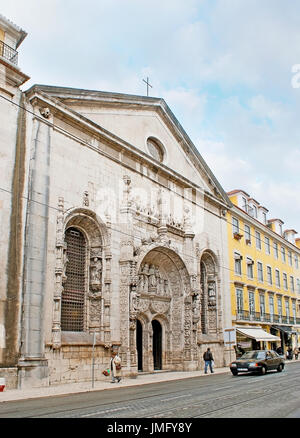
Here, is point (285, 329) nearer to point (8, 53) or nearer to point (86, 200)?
point (86, 200)

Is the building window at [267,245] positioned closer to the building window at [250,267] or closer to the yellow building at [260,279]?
the yellow building at [260,279]

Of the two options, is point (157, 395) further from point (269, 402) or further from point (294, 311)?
point (294, 311)

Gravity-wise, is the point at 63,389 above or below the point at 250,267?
below

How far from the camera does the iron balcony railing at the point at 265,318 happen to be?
3312 cm

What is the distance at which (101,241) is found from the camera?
2070 cm

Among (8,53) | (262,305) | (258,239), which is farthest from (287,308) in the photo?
(8,53)

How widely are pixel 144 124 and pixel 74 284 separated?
10.7 m

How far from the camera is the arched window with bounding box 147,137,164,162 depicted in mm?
26453

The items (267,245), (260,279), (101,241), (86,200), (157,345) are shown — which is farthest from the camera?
(267,245)

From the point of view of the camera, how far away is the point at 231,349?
2984 cm

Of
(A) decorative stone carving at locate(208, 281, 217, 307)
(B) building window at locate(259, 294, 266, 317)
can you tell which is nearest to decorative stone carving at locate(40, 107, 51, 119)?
(A) decorative stone carving at locate(208, 281, 217, 307)

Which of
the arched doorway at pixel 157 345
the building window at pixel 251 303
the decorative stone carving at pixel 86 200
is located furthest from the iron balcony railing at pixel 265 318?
the decorative stone carving at pixel 86 200

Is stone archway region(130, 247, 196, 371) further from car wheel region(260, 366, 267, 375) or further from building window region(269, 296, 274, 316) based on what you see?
building window region(269, 296, 274, 316)
